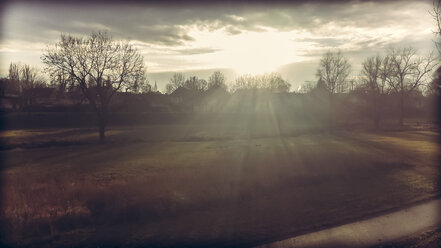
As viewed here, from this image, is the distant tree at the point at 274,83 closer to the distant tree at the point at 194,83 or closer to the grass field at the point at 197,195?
the distant tree at the point at 194,83

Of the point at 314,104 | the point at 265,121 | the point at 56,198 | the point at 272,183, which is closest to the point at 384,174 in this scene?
the point at 272,183

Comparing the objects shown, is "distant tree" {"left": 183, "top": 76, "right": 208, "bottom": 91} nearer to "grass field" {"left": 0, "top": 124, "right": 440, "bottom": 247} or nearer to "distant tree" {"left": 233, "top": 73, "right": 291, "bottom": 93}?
"distant tree" {"left": 233, "top": 73, "right": 291, "bottom": 93}

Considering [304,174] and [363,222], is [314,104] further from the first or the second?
[363,222]

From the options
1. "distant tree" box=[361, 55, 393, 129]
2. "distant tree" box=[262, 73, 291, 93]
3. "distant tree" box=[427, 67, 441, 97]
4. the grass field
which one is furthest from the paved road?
"distant tree" box=[262, 73, 291, 93]

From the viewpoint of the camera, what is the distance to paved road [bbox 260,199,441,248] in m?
10.1

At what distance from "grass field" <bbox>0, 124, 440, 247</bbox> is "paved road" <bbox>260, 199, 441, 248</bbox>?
0.52 meters

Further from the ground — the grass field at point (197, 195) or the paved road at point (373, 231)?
the grass field at point (197, 195)

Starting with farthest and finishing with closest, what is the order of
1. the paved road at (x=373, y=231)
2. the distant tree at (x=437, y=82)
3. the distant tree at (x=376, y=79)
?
the distant tree at (x=376, y=79) → the distant tree at (x=437, y=82) → the paved road at (x=373, y=231)

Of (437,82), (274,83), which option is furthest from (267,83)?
(437,82)

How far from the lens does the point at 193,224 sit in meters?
11.8

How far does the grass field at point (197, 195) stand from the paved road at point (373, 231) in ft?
1.71

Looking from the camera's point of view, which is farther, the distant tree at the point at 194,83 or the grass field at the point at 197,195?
the distant tree at the point at 194,83

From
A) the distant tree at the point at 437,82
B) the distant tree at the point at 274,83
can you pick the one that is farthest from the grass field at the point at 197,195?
the distant tree at the point at 274,83

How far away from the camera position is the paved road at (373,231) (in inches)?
399
